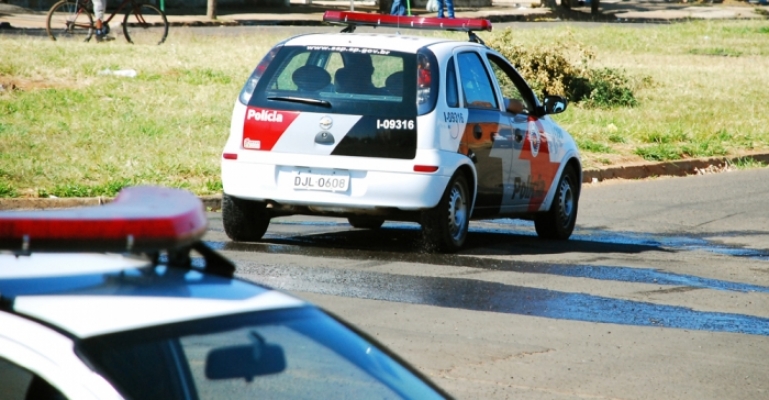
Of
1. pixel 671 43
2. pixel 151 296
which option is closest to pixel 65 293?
pixel 151 296

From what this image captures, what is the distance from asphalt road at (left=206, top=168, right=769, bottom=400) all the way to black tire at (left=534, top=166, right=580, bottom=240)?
17cm

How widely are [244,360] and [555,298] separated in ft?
18.3

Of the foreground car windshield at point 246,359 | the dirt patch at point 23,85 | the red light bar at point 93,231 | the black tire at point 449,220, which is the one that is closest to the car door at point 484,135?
the black tire at point 449,220

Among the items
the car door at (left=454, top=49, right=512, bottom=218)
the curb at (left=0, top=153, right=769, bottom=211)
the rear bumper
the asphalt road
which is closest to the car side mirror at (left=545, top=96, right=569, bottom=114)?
the car door at (left=454, top=49, right=512, bottom=218)

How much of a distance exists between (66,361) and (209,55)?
19.8 m

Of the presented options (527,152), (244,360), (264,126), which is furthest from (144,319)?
(527,152)

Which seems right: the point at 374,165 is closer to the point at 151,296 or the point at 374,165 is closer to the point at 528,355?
the point at 528,355

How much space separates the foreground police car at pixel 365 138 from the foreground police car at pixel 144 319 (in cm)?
600

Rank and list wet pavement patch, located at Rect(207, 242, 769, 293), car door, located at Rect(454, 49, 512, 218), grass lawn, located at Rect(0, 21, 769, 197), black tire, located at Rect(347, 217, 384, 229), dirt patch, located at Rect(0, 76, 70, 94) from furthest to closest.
→ dirt patch, located at Rect(0, 76, 70, 94) < grass lawn, located at Rect(0, 21, 769, 197) < black tire, located at Rect(347, 217, 384, 229) < car door, located at Rect(454, 49, 512, 218) < wet pavement patch, located at Rect(207, 242, 769, 293)

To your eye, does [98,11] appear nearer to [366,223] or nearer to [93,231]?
[366,223]

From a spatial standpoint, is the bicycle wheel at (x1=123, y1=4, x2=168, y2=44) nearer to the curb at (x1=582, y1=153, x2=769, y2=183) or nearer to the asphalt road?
the curb at (x1=582, y1=153, x2=769, y2=183)

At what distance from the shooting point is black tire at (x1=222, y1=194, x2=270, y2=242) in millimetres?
9766

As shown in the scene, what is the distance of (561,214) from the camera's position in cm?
1130

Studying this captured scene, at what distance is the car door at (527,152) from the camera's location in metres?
10.5
